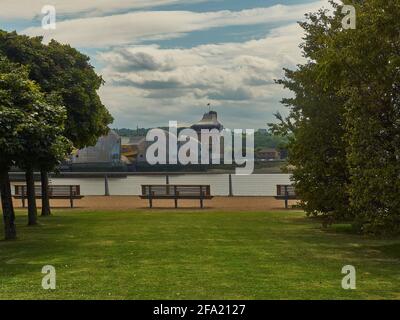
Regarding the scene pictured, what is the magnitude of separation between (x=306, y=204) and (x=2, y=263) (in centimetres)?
920

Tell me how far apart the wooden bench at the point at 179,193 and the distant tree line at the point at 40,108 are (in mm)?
3830

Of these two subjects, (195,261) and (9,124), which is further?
(9,124)

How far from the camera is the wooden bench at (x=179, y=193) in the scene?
2256 cm

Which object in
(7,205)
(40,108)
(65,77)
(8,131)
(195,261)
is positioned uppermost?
(65,77)

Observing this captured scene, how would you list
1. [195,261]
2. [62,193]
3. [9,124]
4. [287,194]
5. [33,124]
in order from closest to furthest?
[195,261], [9,124], [33,124], [287,194], [62,193]

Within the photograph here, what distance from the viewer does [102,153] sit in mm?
69875

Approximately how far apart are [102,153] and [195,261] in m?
61.6

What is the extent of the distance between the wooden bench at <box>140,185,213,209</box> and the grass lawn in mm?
6206

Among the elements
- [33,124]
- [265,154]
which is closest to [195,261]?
[33,124]

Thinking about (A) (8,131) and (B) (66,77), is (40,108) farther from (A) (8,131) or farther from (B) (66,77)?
(B) (66,77)

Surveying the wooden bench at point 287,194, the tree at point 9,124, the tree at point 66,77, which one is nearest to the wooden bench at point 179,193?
the wooden bench at point 287,194

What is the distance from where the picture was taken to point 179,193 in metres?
22.8

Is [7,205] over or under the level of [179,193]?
over

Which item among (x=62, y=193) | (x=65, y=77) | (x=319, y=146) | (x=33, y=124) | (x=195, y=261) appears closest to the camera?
(x=195, y=261)
